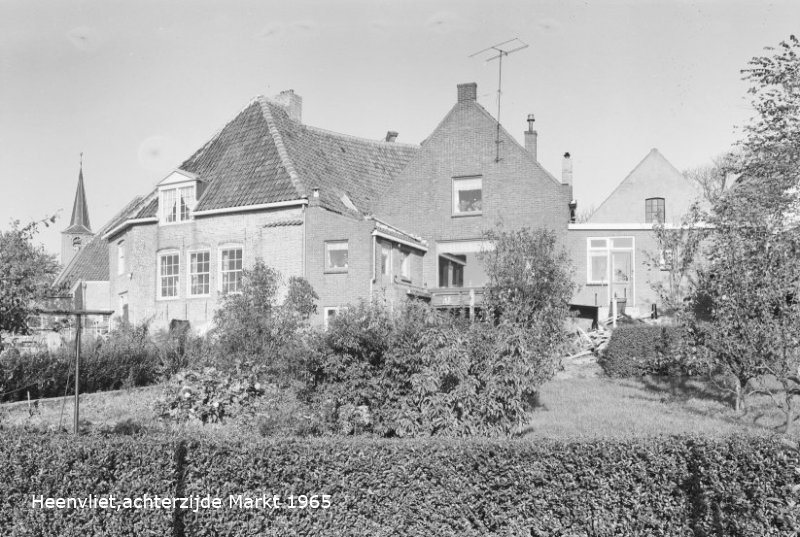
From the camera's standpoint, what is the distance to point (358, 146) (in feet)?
121

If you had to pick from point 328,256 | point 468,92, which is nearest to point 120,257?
point 328,256

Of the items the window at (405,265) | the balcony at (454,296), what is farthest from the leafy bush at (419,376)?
the window at (405,265)

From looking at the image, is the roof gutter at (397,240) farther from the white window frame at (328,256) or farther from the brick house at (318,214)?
the white window frame at (328,256)

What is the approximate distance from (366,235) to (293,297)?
26.2 feet

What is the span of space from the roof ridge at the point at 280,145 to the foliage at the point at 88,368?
8922 mm

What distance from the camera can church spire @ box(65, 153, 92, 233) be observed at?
275ft

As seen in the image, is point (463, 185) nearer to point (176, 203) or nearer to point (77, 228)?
point (176, 203)

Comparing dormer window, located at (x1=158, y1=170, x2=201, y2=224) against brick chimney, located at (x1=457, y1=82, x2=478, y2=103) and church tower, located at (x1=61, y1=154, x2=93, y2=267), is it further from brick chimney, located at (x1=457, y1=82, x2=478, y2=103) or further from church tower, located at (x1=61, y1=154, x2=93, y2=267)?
church tower, located at (x1=61, y1=154, x2=93, y2=267)

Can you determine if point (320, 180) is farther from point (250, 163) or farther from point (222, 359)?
point (222, 359)

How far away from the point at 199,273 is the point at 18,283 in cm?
2003

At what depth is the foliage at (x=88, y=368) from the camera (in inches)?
690

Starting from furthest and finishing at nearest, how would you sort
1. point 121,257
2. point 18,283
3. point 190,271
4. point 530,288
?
point 121,257
point 190,271
point 530,288
point 18,283

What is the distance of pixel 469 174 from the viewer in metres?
31.0

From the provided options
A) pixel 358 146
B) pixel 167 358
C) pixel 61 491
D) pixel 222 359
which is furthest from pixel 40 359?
pixel 358 146
